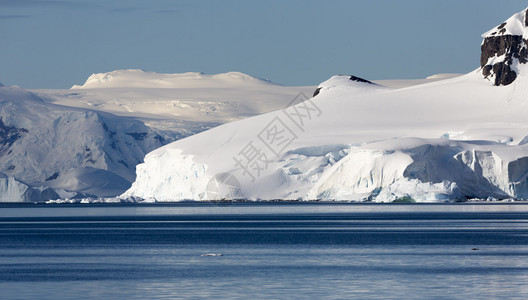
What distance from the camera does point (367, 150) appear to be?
116688mm

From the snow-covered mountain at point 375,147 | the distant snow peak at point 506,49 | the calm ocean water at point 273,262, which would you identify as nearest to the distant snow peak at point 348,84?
the snow-covered mountain at point 375,147

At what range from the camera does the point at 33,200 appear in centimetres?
17038

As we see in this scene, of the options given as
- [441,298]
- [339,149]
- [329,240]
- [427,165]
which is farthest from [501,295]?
[339,149]

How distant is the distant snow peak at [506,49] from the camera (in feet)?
498

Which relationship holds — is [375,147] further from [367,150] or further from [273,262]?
[273,262]

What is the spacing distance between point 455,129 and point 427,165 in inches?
1301

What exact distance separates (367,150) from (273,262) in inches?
3047

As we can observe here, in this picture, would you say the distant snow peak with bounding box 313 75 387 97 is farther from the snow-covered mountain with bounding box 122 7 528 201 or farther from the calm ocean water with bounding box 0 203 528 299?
the calm ocean water with bounding box 0 203 528 299

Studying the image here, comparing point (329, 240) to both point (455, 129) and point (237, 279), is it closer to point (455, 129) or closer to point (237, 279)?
point (237, 279)

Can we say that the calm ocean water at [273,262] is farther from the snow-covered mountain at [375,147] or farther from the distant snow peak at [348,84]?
the distant snow peak at [348,84]

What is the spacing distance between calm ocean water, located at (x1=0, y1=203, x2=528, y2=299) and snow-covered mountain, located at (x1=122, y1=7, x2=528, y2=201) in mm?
42992

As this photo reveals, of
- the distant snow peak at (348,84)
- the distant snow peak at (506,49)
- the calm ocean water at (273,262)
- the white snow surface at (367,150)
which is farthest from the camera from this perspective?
the distant snow peak at (348,84)

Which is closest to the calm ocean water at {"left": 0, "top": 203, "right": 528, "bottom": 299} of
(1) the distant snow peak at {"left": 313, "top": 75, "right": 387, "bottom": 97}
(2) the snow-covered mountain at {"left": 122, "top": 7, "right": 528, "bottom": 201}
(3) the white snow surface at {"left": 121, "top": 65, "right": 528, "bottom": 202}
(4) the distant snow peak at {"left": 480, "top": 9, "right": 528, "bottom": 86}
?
(3) the white snow surface at {"left": 121, "top": 65, "right": 528, "bottom": 202}

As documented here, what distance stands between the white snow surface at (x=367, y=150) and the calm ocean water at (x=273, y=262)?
42.3 m
